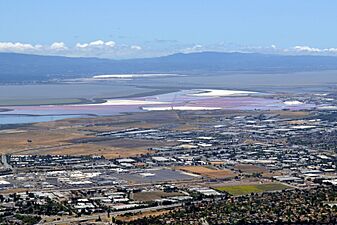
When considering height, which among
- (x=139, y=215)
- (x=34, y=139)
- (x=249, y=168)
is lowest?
(x=34, y=139)

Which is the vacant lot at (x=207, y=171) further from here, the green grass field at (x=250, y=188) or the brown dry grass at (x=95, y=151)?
the brown dry grass at (x=95, y=151)

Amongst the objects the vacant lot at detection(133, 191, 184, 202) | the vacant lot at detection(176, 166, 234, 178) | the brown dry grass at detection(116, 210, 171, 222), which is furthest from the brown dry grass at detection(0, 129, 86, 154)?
the brown dry grass at detection(116, 210, 171, 222)

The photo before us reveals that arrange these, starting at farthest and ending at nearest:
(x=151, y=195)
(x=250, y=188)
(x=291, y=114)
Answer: (x=291, y=114)
(x=250, y=188)
(x=151, y=195)

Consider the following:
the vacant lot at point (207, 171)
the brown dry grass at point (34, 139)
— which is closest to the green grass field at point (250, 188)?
the vacant lot at point (207, 171)

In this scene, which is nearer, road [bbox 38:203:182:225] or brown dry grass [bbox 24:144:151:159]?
road [bbox 38:203:182:225]

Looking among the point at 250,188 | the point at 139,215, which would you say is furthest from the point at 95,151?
the point at 139,215

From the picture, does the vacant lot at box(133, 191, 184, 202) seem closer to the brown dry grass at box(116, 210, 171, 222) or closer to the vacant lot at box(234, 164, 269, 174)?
the brown dry grass at box(116, 210, 171, 222)

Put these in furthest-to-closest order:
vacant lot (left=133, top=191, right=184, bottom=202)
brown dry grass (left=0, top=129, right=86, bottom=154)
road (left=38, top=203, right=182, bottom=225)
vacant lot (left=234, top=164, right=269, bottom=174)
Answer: brown dry grass (left=0, top=129, right=86, bottom=154) < vacant lot (left=234, top=164, right=269, bottom=174) < vacant lot (left=133, top=191, right=184, bottom=202) < road (left=38, top=203, right=182, bottom=225)

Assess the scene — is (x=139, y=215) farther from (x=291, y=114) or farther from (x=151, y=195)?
(x=291, y=114)
